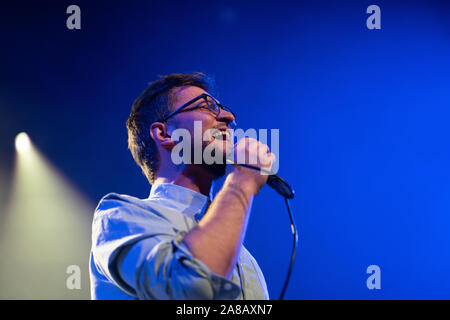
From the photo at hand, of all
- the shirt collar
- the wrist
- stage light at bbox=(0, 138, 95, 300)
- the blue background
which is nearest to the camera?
the wrist

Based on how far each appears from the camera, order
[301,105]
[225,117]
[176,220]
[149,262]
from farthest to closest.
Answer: [301,105], [225,117], [176,220], [149,262]

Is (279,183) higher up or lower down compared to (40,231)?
higher up

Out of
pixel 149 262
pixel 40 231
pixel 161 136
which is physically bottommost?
pixel 40 231

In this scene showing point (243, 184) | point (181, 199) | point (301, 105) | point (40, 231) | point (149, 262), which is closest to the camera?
point (149, 262)

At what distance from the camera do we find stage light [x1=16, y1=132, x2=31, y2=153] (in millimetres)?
2693

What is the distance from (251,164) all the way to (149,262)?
346 mm

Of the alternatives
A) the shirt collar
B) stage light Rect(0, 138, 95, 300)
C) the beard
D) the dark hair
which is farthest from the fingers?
stage light Rect(0, 138, 95, 300)

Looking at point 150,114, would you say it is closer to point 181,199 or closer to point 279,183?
point 181,199

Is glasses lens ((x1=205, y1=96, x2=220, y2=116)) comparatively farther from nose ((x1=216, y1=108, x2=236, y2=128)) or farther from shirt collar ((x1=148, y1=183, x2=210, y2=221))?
shirt collar ((x1=148, y1=183, x2=210, y2=221))

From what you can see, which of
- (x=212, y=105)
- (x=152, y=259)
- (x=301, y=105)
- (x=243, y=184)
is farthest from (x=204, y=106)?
(x=301, y=105)

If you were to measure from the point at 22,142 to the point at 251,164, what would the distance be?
2423 millimetres

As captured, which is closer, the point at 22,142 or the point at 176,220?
the point at 176,220

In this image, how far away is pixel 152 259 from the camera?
2.30 ft

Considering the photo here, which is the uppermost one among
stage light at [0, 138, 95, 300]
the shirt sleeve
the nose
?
the nose
